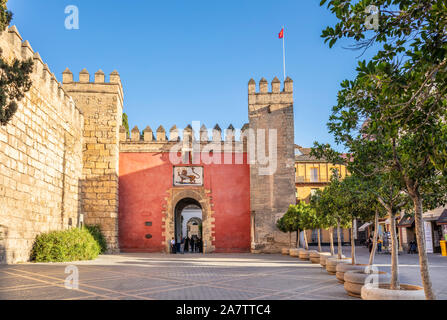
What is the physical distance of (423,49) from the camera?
3109mm

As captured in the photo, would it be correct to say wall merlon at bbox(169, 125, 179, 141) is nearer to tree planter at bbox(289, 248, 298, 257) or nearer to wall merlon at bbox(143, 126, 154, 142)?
wall merlon at bbox(143, 126, 154, 142)

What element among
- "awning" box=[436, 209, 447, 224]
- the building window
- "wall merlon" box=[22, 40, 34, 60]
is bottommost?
"awning" box=[436, 209, 447, 224]

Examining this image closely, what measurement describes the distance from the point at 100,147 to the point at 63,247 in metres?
7.39

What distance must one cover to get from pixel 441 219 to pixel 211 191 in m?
11.6

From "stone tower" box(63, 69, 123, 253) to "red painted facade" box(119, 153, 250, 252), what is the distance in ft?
4.28

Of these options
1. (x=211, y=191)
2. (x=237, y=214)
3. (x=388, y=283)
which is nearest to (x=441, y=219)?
(x=237, y=214)

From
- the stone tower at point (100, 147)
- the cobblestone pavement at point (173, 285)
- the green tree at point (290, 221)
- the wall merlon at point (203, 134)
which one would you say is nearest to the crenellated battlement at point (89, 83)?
the stone tower at point (100, 147)

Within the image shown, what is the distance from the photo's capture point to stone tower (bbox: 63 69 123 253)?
64.6ft

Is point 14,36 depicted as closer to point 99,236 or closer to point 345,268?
point 99,236

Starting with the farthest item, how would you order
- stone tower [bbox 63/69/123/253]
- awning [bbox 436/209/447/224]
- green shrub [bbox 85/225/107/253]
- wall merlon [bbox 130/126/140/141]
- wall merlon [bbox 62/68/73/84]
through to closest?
1. wall merlon [bbox 130/126/140/141]
2. wall merlon [bbox 62/68/73/84]
3. stone tower [bbox 63/69/123/253]
4. awning [bbox 436/209/447/224]
5. green shrub [bbox 85/225/107/253]

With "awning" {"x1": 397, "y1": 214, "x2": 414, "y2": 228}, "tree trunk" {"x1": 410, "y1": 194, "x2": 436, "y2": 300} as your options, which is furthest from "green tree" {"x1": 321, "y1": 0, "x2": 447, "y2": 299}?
"awning" {"x1": 397, "y1": 214, "x2": 414, "y2": 228}

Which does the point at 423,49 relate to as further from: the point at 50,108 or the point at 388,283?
the point at 50,108

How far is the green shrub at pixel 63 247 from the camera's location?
42.6 feet

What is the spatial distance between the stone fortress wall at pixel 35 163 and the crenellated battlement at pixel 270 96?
377 inches
